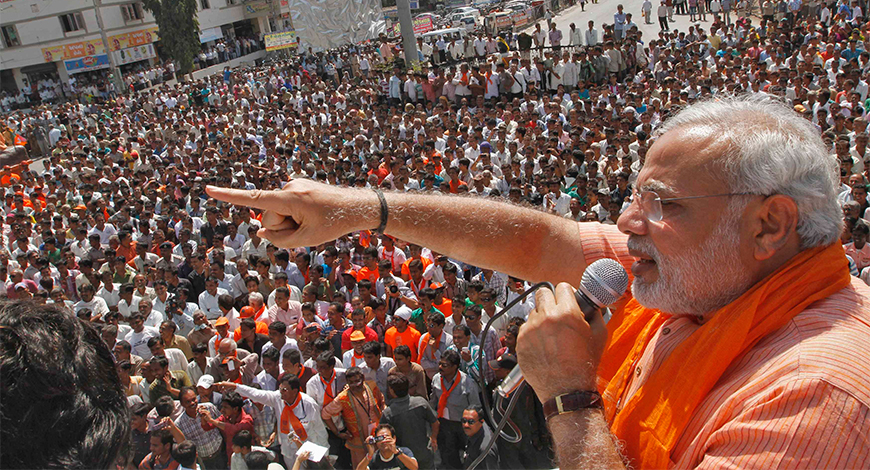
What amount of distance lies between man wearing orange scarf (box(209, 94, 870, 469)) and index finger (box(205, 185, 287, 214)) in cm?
79

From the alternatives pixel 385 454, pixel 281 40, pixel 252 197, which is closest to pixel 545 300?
pixel 252 197

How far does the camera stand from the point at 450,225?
2.01 metres

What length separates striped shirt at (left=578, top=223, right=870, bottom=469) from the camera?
106 centimetres

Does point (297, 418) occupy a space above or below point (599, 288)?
below

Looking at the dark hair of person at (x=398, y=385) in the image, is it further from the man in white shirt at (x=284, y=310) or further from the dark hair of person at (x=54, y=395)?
the dark hair of person at (x=54, y=395)

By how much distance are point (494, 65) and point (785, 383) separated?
15.8 metres

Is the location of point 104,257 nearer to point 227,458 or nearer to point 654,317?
point 227,458

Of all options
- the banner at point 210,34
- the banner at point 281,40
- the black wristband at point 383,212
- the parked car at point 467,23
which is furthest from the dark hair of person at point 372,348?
the banner at point 210,34

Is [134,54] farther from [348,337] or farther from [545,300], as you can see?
[545,300]

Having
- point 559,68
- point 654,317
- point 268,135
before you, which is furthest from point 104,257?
point 559,68

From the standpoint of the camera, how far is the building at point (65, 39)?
3334 centimetres

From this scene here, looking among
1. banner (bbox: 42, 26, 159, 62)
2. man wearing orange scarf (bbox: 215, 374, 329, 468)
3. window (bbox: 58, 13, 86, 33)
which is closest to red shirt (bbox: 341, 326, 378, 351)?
man wearing orange scarf (bbox: 215, 374, 329, 468)

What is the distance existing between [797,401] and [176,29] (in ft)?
117

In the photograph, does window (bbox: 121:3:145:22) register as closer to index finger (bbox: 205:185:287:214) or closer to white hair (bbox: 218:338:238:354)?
white hair (bbox: 218:338:238:354)
